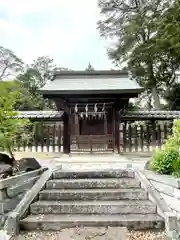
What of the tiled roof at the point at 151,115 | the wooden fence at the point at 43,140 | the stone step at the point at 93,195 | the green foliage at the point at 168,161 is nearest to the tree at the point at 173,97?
the tiled roof at the point at 151,115

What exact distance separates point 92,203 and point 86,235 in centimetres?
78

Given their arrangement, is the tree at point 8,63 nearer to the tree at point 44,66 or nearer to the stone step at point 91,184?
the tree at point 44,66

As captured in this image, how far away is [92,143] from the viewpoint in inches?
403

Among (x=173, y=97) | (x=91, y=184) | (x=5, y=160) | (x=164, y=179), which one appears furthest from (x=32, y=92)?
(x=164, y=179)

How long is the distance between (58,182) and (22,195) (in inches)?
27.0

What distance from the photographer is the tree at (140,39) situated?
64.0ft

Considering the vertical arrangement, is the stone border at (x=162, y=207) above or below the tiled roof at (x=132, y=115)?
below

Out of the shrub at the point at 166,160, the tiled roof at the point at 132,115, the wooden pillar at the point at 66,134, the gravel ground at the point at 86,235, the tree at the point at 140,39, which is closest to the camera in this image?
the gravel ground at the point at 86,235

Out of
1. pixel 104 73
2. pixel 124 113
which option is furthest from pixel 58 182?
pixel 104 73

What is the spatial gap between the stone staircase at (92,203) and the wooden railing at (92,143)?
17.0 ft

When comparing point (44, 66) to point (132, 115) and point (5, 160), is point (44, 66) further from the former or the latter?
point (5, 160)

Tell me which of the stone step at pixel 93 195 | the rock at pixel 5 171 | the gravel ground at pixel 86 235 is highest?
the rock at pixel 5 171

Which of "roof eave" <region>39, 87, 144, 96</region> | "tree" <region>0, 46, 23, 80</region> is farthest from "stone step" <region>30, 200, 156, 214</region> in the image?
"tree" <region>0, 46, 23, 80</region>

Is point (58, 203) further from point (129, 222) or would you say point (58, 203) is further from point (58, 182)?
point (129, 222)
